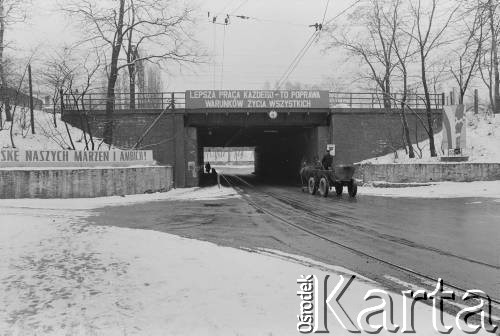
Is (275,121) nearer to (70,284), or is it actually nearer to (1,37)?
(1,37)

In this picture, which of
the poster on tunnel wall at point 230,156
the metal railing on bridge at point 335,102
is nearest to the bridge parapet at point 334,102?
the metal railing on bridge at point 335,102

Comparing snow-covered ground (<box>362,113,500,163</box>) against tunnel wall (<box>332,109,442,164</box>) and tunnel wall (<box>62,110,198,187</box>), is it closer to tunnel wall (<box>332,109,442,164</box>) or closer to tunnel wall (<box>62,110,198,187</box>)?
tunnel wall (<box>332,109,442,164</box>)

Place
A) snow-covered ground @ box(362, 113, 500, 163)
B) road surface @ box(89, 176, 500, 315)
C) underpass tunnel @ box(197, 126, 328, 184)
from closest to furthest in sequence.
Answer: road surface @ box(89, 176, 500, 315) < snow-covered ground @ box(362, 113, 500, 163) < underpass tunnel @ box(197, 126, 328, 184)

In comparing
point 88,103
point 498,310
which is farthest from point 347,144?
point 498,310

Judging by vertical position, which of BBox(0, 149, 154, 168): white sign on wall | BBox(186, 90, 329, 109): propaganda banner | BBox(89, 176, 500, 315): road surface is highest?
BBox(186, 90, 329, 109): propaganda banner

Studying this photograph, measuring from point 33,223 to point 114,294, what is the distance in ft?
24.5

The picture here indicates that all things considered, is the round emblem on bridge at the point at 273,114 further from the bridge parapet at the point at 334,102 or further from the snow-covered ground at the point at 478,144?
the snow-covered ground at the point at 478,144

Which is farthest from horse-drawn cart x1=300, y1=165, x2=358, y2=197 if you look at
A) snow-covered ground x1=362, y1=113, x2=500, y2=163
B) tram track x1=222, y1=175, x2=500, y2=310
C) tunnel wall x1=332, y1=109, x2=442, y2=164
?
tunnel wall x1=332, y1=109, x2=442, y2=164

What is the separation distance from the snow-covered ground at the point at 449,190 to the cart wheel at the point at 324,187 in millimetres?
2375

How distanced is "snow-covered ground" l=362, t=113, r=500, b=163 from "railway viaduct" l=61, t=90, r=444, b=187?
1.18m

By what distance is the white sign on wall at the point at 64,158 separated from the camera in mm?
20984

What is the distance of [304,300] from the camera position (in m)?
5.80

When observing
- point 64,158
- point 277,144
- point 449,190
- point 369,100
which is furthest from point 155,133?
point 277,144

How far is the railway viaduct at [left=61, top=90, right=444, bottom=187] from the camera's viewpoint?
111 feet
